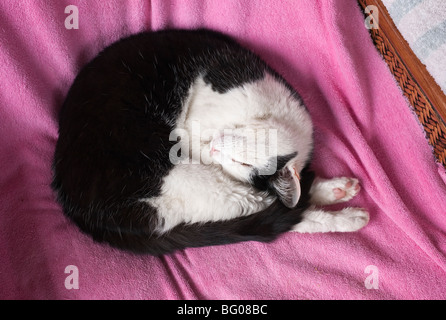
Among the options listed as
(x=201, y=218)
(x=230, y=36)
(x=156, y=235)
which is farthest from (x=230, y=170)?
(x=230, y=36)

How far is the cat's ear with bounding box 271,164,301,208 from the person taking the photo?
1.11 metres

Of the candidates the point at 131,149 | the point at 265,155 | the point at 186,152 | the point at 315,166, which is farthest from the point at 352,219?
the point at 131,149

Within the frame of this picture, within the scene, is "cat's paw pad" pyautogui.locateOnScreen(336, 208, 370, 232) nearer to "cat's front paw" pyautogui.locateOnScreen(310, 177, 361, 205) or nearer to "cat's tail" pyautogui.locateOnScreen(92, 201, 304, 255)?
"cat's front paw" pyautogui.locateOnScreen(310, 177, 361, 205)

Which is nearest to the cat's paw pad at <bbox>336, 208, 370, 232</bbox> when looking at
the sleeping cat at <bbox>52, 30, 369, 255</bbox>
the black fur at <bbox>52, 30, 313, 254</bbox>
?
the sleeping cat at <bbox>52, 30, 369, 255</bbox>

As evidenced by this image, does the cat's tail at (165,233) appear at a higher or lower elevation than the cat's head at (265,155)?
lower

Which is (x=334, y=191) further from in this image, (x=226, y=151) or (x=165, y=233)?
(x=165, y=233)

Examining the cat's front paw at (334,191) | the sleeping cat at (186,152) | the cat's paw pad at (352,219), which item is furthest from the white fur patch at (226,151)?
the cat's paw pad at (352,219)

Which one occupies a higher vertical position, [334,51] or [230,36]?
[230,36]

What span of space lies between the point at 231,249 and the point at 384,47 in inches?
35.0

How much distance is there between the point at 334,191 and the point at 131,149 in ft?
2.28

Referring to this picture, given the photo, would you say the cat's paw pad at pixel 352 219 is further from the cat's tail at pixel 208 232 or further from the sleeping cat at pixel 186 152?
the cat's tail at pixel 208 232

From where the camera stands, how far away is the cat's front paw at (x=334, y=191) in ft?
4.09

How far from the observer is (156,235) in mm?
1099
